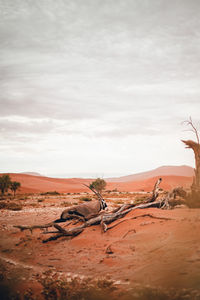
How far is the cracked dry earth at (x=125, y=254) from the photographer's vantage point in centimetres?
423

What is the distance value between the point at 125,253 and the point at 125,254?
0.23 ft

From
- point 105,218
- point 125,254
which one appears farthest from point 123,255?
point 105,218

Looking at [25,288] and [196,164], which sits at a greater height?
[196,164]

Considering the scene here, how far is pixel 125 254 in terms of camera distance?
18.6 feet

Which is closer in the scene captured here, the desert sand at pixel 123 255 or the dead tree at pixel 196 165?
the desert sand at pixel 123 255

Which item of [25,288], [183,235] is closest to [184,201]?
[183,235]

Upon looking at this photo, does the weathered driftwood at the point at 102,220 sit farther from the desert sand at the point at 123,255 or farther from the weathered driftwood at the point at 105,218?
the desert sand at the point at 123,255

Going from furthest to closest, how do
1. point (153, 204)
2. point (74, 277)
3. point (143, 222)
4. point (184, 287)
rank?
point (153, 204) < point (143, 222) < point (74, 277) < point (184, 287)

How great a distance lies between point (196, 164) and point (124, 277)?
6.57 metres

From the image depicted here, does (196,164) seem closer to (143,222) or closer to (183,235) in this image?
(143,222)

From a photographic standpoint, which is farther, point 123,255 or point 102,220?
point 102,220

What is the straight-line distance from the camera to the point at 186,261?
439 centimetres

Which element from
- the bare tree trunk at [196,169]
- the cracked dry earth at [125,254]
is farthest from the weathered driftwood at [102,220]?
the bare tree trunk at [196,169]

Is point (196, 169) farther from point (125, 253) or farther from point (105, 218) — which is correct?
point (125, 253)
